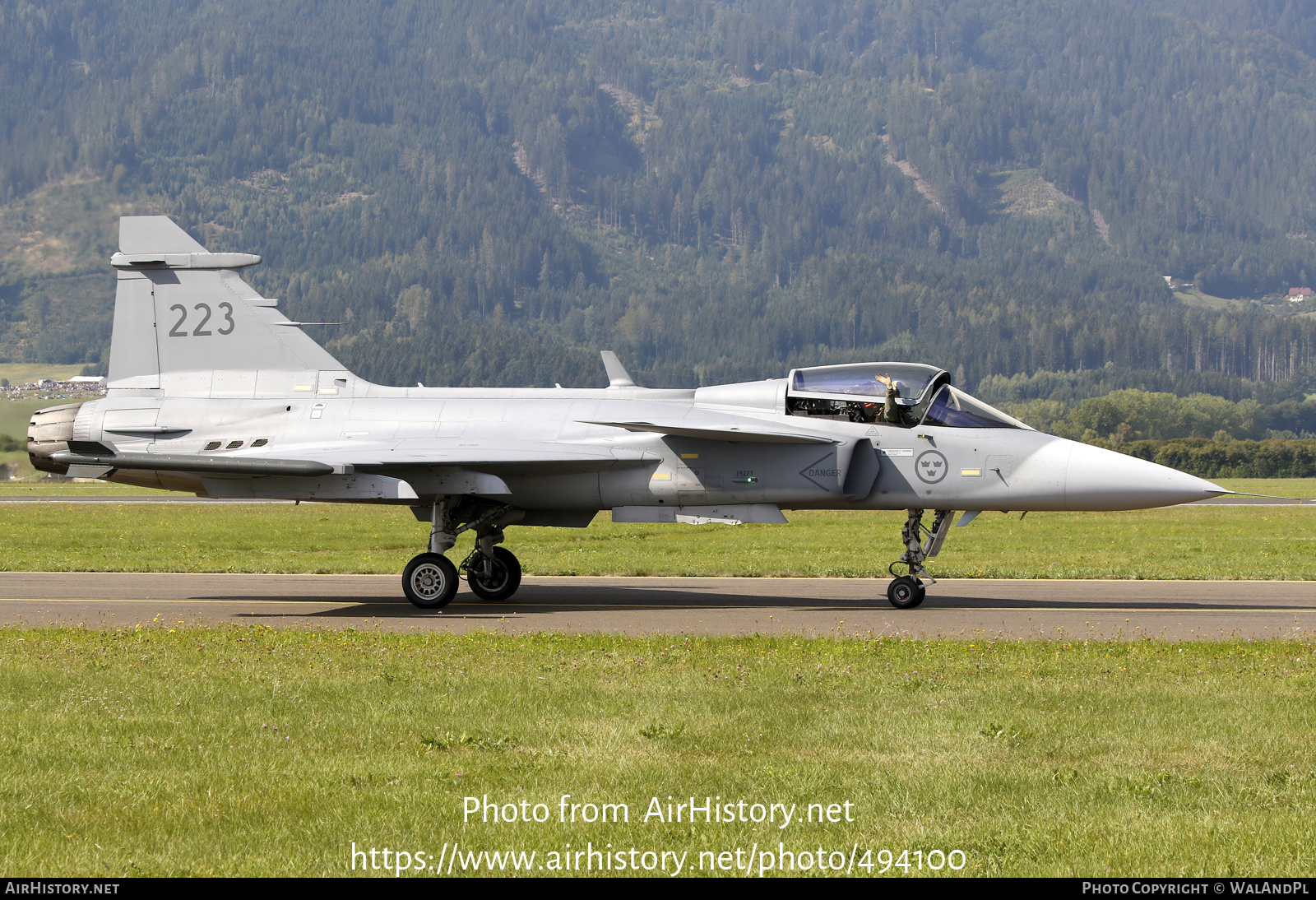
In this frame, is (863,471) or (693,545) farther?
(693,545)

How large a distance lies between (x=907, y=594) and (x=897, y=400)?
8.31 feet

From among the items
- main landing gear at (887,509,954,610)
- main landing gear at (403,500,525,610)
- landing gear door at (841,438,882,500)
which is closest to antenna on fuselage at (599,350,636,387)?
main landing gear at (403,500,525,610)

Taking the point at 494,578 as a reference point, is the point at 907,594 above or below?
above

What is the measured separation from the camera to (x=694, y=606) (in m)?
17.3

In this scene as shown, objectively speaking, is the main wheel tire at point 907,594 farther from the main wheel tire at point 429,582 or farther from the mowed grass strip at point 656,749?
the main wheel tire at point 429,582

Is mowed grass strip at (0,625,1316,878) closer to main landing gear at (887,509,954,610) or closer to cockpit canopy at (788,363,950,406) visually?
main landing gear at (887,509,954,610)

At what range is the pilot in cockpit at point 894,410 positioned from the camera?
16391 millimetres

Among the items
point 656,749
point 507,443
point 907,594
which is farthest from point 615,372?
point 656,749

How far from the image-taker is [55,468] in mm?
17891

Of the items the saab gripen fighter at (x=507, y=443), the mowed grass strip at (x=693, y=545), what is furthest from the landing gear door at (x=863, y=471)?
the mowed grass strip at (x=693, y=545)

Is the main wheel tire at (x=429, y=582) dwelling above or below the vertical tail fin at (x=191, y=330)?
below

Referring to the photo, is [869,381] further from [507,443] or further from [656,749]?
[656,749]

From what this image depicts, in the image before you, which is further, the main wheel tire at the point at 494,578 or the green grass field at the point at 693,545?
the green grass field at the point at 693,545
